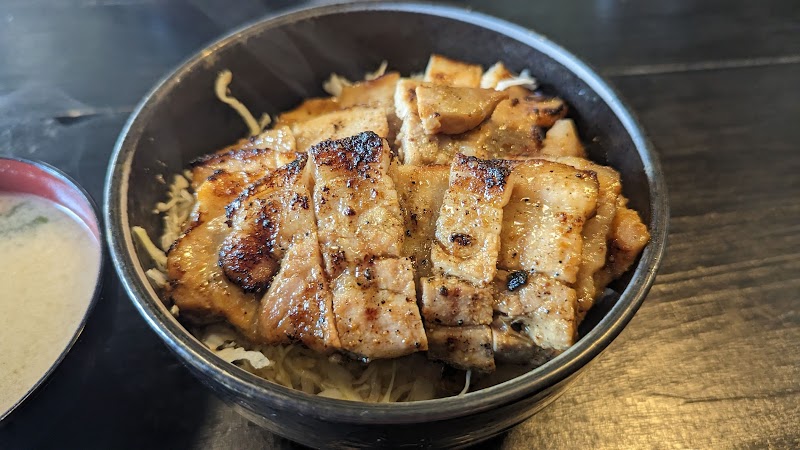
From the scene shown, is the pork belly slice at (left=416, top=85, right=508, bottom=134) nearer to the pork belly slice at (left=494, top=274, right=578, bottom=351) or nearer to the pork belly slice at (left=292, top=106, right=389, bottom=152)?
the pork belly slice at (left=292, top=106, right=389, bottom=152)

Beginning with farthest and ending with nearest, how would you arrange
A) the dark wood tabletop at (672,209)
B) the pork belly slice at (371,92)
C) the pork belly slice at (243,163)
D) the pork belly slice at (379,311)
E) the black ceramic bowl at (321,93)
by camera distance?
the pork belly slice at (371,92) < the pork belly slice at (243,163) < the dark wood tabletop at (672,209) < the pork belly slice at (379,311) < the black ceramic bowl at (321,93)

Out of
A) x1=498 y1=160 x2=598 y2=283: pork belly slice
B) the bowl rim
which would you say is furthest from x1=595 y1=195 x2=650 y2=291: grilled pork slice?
the bowl rim

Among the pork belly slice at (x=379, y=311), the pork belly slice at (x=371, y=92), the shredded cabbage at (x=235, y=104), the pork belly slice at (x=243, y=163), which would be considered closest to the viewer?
the pork belly slice at (x=379, y=311)

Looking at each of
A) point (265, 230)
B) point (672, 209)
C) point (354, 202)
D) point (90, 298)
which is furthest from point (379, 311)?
point (672, 209)

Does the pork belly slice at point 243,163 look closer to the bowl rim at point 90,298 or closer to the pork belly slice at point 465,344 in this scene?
the bowl rim at point 90,298

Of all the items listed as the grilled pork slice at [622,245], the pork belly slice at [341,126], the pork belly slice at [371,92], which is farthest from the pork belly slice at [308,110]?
the grilled pork slice at [622,245]

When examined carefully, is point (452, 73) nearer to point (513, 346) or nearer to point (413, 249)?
point (413, 249)

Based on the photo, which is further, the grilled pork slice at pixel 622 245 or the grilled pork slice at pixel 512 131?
the grilled pork slice at pixel 512 131
